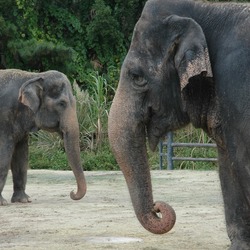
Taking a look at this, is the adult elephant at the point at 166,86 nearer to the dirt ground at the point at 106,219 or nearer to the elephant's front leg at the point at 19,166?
the dirt ground at the point at 106,219

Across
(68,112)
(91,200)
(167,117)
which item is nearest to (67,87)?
(68,112)

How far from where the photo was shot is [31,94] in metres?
12.6

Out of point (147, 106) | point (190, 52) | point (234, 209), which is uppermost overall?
point (190, 52)

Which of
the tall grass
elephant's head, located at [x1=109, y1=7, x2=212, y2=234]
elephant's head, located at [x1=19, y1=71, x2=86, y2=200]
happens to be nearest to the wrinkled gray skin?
elephant's head, located at [x1=19, y1=71, x2=86, y2=200]

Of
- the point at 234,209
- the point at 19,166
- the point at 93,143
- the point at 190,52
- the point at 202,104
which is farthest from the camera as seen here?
the point at 93,143

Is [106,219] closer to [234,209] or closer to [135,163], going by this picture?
[234,209]

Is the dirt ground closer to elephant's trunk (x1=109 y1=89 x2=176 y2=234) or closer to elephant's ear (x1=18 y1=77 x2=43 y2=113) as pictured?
elephant's ear (x1=18 y1=77 x2=43 y2=113)

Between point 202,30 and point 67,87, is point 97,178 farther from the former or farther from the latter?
point 202,30

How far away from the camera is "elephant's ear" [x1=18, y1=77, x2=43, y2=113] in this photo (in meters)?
12.6

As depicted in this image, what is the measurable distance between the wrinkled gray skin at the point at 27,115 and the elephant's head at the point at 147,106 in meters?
6.93

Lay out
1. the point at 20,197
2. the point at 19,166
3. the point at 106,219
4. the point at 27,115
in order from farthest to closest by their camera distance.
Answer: the point at 19,166 → the point at 27,115 → the point at 20,197 → the point at 106,219

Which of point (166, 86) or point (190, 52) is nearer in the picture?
point (190, 52)

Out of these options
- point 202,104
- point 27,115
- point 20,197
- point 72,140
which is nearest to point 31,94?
point 27,115

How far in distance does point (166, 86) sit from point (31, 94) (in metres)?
7.38
